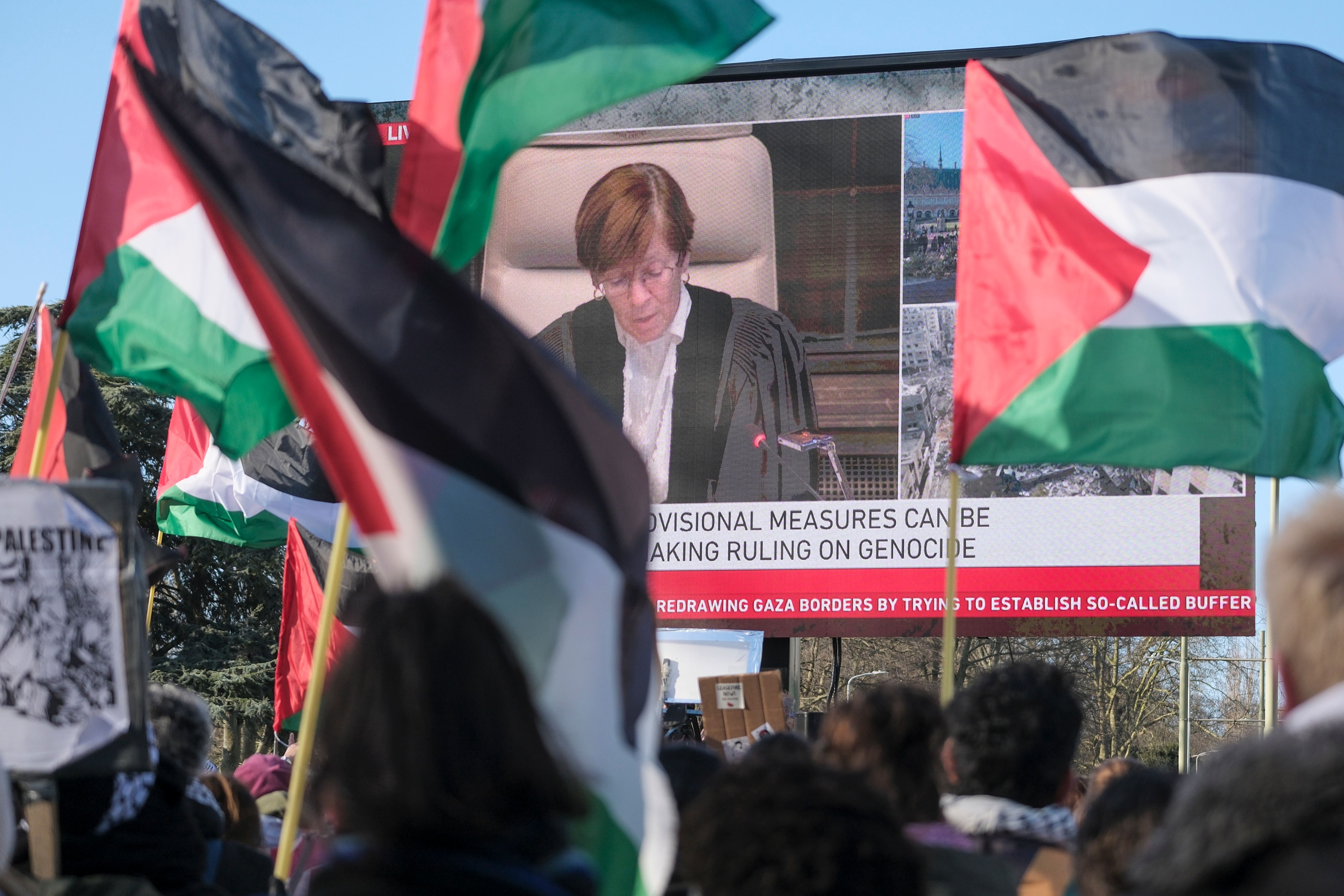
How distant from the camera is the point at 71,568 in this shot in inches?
132

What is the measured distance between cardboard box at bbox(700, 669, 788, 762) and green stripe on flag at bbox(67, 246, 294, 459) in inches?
114

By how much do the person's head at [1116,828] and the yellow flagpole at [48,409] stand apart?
2836 mm

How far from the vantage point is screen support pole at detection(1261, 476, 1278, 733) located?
190 cm

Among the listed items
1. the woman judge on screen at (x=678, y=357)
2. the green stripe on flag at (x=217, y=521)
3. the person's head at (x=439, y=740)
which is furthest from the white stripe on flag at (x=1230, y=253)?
the woman judge on screen at (x=678, y=357)

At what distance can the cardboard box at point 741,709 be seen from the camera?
282 inches

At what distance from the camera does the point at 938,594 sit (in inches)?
585

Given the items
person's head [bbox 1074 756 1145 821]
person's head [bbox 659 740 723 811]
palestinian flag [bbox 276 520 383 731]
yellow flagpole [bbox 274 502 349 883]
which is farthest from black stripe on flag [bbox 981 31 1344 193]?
palestinian flag [bbox 276 520 383 731]

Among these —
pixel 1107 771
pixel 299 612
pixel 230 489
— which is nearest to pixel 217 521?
pixel 230 489

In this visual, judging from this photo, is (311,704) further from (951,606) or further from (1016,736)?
(951,606)

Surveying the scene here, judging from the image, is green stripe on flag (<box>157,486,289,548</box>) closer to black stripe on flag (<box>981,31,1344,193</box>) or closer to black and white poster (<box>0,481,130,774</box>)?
A: black stripe on flag (<box>981,31,1344,193</box>)

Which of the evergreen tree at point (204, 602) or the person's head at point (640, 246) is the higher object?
the person's head at point (640, 246)

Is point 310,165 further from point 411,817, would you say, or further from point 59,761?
point 411,817

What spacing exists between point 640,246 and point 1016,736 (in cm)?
1319

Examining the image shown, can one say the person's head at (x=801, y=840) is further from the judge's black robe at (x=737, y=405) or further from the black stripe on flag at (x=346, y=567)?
the judge's black robe at (x=737, y=405)
